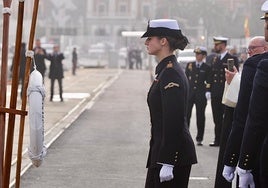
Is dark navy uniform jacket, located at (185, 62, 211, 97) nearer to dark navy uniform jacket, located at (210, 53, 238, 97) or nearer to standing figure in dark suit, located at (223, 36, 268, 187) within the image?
dark navy uniform jacket, located at (210, 53, 238, 97)

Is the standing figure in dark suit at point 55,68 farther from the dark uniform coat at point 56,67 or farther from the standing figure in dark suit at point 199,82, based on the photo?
the standing figure in dark suit at point 199,82

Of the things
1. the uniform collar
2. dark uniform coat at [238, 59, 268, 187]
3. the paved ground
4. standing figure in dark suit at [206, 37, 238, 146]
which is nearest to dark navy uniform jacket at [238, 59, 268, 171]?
dark uniform coat at [238, 59, 268, 187]

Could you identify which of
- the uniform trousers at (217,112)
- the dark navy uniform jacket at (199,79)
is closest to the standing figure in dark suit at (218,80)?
the uniform trousers at (217,112)

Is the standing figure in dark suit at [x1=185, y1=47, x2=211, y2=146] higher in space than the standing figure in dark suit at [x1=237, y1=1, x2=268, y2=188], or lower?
lower

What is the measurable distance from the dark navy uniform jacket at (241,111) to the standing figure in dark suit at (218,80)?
303 inches

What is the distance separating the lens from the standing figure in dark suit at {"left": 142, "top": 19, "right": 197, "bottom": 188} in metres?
5.34

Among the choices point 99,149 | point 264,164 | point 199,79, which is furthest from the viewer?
point 199,79

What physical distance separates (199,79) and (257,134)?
9.01 metres

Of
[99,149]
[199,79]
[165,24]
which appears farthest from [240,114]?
[199,79]

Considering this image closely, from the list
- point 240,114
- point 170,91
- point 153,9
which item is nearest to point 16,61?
point 170,91

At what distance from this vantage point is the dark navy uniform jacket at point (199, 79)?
13828mm

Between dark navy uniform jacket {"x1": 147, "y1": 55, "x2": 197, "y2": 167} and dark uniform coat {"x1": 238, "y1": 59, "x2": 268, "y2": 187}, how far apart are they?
0.55 metres

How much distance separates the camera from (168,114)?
532 centimetres

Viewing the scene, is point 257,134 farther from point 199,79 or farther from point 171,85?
point 199,79
